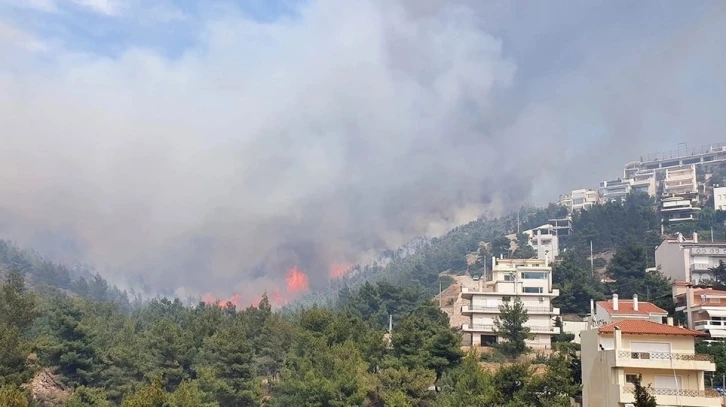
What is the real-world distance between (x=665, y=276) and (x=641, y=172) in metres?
81.3

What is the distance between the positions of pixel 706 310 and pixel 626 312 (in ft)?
27.6

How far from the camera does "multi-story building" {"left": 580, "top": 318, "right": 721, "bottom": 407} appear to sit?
28750 millimetres

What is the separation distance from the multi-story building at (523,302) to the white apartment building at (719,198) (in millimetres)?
57032

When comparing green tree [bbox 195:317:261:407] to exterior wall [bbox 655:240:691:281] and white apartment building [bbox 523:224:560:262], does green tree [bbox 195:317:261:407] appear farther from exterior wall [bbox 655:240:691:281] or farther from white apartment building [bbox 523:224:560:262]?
white apartment building [bbox 523:224:560:262]

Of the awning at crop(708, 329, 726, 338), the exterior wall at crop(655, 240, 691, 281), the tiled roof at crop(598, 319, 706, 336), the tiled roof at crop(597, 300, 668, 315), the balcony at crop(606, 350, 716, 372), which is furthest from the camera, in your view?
the exterior wall at crop(655, 240, 691, 281)

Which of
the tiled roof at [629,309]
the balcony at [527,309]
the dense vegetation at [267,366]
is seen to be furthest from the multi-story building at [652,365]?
the balcony at [527,309]

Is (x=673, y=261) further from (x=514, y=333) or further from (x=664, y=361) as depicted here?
(x=664, y=361)

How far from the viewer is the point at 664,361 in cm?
2928

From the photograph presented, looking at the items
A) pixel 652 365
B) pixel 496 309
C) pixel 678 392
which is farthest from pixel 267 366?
pixel 678 392

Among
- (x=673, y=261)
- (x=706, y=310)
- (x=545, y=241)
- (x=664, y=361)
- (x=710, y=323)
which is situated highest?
(x=545, y=241)

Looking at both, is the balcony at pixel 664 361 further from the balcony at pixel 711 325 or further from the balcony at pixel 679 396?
the balcony at pixel 711 325

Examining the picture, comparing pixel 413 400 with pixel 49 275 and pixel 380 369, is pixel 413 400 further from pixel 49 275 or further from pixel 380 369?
pixel 49 275

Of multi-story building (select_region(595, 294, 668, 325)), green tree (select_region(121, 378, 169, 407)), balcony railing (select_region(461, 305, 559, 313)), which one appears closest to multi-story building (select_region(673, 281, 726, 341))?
multi-story building (select_region(595, 294, 668, 325))

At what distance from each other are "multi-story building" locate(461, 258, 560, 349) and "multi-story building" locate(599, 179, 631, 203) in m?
84.4
